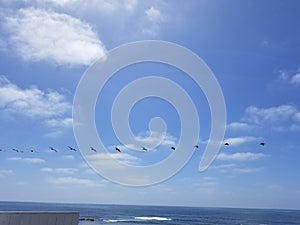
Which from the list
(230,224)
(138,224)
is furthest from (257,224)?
(138,224)

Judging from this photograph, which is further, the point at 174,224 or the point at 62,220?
the point at 174,224

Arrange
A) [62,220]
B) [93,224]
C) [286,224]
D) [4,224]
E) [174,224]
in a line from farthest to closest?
[286,224] → [174,224] → [93,224] → [62,220] → [4,224]

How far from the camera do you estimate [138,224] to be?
75438 mm

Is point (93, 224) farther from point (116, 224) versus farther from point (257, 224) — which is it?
point (257, 224)

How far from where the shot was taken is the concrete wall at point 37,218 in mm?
12134

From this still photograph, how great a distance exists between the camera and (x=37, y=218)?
12.7 meters

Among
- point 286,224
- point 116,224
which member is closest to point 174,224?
point 116,224

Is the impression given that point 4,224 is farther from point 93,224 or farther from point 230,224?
point 230,224

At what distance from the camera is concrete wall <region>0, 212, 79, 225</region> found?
39.8 ft

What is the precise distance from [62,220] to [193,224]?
7365cm

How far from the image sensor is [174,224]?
265 feet

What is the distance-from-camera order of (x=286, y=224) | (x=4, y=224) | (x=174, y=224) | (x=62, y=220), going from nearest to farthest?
1. (x=4, y=224)
2. (x=62, y=220)
3. (x=174, y=224)
4. (x=286, y=224)

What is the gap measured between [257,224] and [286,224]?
13431 mm

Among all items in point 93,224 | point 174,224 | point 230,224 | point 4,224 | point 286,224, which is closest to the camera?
point 4,224
